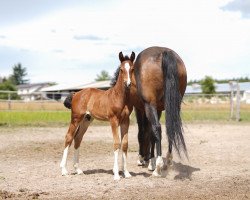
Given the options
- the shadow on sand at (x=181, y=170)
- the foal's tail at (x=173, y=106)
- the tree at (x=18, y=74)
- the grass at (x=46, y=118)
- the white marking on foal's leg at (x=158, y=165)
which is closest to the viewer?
the foal's tail at (x=173, y=106)

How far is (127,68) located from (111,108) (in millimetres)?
797

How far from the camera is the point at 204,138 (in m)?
13.7

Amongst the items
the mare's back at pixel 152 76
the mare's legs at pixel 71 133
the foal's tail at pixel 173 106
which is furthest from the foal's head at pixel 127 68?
the mare's legs at pixel 71 133

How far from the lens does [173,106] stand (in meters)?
7.20

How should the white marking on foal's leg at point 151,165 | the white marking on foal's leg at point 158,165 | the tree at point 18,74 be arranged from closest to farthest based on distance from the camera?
1. the white marking on foal's leg at point 158,165
2. the white marking on foal's leg at point 151,165
3. the tree at point 18,74

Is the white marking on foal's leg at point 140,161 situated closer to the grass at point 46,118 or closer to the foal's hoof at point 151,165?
the foal's hoof at point 151,165

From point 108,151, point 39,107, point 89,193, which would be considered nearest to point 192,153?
point 108,151

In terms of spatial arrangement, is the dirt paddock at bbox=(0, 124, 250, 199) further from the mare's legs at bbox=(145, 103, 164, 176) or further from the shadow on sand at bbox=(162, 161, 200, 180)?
the mare's legs at bbox=(145, 103, 164, 176)

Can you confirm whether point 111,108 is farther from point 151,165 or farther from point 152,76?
point 151,165

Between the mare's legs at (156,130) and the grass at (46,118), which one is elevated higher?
the mare's legs at (156,130)

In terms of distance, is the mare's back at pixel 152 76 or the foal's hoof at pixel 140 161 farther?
the foal's hoof at pixel 140 161

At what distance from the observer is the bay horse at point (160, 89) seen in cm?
718

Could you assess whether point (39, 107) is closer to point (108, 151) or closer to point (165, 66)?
point (108, 151)

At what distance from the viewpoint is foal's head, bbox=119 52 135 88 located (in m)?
6.88
